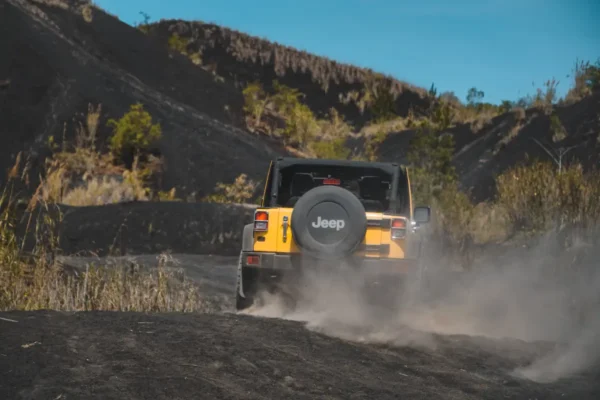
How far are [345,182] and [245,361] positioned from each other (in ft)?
16.6

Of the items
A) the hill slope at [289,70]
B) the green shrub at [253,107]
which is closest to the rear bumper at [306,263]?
the green shrub at [253,107]

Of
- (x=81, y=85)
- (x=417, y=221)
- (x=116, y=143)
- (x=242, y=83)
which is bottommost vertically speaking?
(x=417, y=221)

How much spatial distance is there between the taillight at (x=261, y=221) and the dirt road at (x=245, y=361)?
5.41 ft

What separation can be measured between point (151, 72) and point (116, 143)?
14.0 metres

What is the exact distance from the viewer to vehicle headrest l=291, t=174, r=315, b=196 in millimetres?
10328

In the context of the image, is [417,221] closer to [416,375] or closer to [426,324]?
[426,324]

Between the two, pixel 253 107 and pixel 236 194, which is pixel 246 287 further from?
pixel 253 107

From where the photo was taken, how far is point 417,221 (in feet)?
31.6

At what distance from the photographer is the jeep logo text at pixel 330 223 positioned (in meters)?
8.36

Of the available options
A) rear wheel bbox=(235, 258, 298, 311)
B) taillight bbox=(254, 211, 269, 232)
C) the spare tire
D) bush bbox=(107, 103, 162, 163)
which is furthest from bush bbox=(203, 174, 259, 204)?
the spare tire

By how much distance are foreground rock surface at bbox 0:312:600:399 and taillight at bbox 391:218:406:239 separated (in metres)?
1.84

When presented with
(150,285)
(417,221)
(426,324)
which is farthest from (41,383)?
(417,221)

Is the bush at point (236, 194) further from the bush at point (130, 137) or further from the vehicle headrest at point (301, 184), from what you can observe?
the vehicle headrest at point (301, 184)

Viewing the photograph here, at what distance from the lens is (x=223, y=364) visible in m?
5.30
